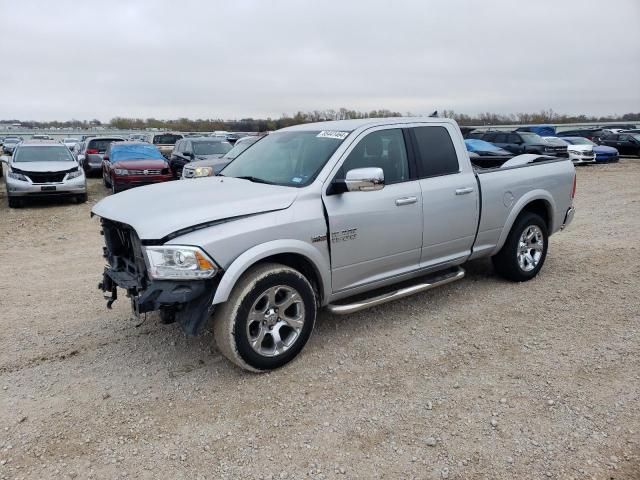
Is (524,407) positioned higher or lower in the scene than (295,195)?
lower

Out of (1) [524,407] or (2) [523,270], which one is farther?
(2) [523,270]

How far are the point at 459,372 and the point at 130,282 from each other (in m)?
2.63

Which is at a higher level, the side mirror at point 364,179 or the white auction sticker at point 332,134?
the white auction sticker at point 332,134

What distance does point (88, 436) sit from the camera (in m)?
3.11

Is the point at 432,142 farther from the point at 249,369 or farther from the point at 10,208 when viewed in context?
the point at 10,208

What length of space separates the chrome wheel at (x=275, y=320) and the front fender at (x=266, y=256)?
0.88 feet

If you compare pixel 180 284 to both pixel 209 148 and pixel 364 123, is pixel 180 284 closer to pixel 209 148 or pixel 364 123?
pixel 364 123

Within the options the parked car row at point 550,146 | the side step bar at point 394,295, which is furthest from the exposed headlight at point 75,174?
the parked car row at point 550,146

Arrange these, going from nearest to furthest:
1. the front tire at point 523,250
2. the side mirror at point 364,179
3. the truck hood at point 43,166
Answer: the side mirror at point 364,179 < the front tire at point 523,250 < the truck hood at point 43,166

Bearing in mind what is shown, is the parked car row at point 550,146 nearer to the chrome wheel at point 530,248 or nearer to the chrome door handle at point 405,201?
the chrome wheel at point 530,248

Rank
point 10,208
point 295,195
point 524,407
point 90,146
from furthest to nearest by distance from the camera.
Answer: point 90,146 → point 10,208 → point 295,195 → point 524,407

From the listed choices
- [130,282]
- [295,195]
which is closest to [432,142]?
[295,195]

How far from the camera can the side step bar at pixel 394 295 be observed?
4.11 metres

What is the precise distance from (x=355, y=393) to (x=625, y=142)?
96.3 ft
